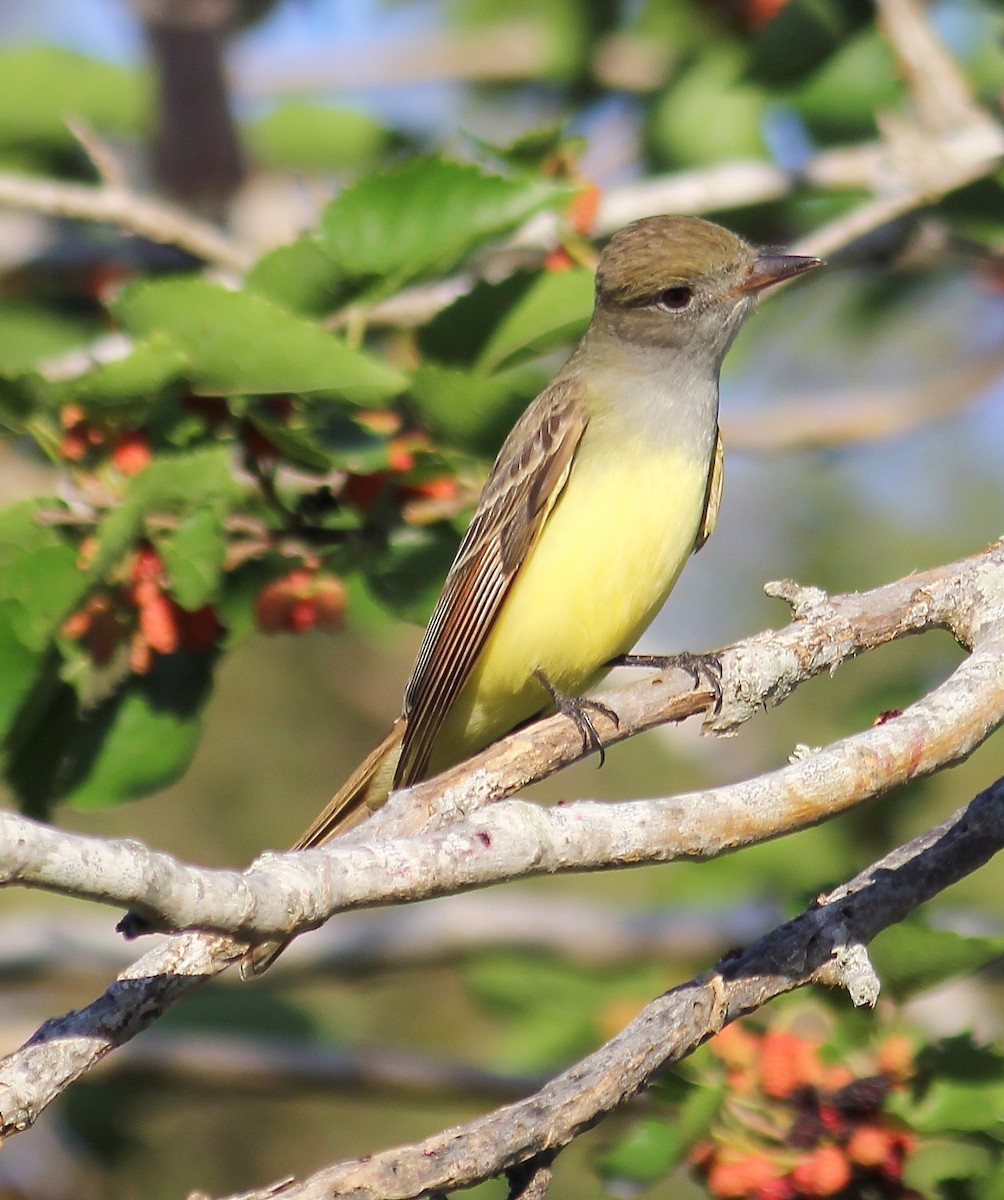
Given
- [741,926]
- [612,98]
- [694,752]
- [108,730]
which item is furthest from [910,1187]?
[612,98]

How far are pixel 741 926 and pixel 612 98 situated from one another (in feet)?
13.2

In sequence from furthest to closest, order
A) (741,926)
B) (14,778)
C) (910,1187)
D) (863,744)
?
(741,926) → (14,778) → (910,1187) → (863,744)

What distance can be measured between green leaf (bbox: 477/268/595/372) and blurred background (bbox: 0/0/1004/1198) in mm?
683

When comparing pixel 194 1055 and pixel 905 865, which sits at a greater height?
pixel 194 1055

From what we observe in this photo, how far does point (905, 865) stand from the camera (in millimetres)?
3607

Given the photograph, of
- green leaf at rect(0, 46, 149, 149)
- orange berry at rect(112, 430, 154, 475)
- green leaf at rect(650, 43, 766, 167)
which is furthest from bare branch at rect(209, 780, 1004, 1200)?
green leaf at rect(0, 46, 149, 149)

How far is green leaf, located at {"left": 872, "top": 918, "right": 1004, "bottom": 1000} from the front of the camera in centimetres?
395

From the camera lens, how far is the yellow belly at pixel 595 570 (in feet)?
15.7

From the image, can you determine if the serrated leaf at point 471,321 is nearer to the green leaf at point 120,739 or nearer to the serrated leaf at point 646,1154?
the green leaf at point 120,739

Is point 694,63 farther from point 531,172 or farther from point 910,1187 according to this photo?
point 910,1187

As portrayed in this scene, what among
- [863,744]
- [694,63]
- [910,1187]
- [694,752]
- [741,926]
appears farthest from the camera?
[694,752]

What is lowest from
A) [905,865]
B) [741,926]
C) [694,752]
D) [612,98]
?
[905,865]

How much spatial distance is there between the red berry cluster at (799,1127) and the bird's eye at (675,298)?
94.2 inches

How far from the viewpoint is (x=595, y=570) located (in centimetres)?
480
